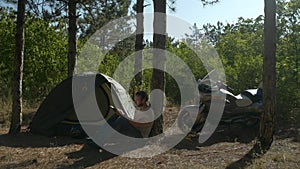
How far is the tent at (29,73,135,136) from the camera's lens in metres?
9.00

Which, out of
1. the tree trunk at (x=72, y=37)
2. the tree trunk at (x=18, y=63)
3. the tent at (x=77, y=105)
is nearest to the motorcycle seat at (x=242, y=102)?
the tent at (x=77, y=105)

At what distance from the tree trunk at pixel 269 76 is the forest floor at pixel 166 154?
1.11ft

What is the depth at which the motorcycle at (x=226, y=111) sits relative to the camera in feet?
27.9

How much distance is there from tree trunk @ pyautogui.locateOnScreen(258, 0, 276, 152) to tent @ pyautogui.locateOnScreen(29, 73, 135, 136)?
11.2ft

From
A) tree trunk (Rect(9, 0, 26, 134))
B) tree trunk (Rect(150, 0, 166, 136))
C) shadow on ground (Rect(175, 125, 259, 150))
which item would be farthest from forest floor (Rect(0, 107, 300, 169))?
tree trunk (Rect(150, 0, 166, 136))

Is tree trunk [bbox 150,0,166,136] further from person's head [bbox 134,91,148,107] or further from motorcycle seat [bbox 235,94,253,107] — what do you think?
motorcycle seat [bbox 235,94,253,107]

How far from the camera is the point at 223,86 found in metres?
8.69

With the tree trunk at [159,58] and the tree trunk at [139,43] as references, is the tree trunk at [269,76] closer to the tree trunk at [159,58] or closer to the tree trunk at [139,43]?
the tree trunk at [159,58]

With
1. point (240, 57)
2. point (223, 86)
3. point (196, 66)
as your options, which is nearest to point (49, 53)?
point (196, 66)

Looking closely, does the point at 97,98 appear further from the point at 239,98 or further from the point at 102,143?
the point at 239,98

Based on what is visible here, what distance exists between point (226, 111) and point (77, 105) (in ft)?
12.0

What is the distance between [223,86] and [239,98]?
471 mm

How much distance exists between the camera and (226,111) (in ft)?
28.4

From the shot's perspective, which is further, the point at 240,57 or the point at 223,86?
the point at 240,57
